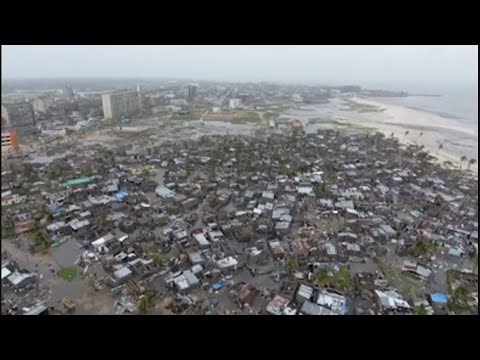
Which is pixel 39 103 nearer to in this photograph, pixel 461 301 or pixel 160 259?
pixel 160 259

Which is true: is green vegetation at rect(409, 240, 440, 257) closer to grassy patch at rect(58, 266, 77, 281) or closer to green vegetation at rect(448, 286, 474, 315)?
green vegetation at rect(448, 286, 474, 315)

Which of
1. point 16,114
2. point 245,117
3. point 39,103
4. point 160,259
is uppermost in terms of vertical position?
point 16,114

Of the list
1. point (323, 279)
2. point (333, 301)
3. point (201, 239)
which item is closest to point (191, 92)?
point (201, 239)

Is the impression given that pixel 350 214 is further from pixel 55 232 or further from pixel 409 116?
pixel 409 116

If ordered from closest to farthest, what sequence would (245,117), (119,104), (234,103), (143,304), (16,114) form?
1. (16,114)
2. (143,304)
3. (119,104)
4. (245,117)
5. (234,103)

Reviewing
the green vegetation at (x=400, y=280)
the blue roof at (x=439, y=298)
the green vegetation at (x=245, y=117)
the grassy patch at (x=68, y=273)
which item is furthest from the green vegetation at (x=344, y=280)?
the green vegetation at (x=245, y=117)
